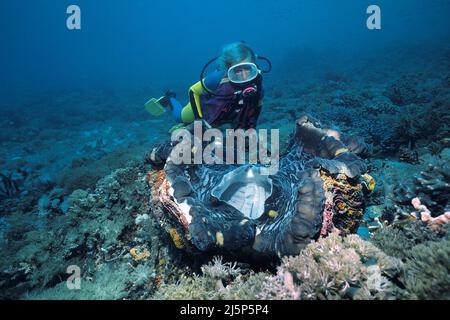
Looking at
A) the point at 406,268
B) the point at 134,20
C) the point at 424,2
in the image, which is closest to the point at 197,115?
the point at 406,268

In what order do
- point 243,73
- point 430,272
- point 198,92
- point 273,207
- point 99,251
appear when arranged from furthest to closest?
point 198,92
point 243,73
point 99,251
point 273,207
point 430,272

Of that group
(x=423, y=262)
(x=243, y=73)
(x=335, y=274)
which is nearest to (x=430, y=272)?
(x=423, y=262)

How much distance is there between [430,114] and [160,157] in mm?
6120

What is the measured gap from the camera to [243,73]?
3.96m

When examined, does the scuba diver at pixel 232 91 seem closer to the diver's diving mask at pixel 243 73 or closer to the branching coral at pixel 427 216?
the diver's diving mask at pixel 243 73

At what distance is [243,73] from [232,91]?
33cm

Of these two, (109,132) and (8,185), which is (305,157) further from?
(109,132)

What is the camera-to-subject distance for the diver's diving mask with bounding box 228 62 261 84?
3.89 meters

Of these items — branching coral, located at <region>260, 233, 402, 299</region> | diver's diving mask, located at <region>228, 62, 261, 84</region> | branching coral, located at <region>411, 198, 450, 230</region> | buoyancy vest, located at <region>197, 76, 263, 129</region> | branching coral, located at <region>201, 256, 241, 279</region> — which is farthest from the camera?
buoyancy vest, located at <region>197, 76, 263, 129</region>

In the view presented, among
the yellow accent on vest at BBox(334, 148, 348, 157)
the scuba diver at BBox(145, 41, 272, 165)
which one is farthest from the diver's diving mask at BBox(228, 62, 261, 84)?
the yellow accent on vest at BBox(334, 148, 348, 157)

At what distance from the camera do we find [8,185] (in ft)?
24.1

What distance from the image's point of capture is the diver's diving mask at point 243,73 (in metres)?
3.89

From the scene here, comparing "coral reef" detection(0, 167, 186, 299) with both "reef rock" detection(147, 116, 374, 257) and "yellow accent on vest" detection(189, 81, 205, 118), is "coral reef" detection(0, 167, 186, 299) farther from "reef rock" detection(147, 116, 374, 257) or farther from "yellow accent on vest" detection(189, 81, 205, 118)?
"yellow accent on vest" detection(189, 81, 205, 118)

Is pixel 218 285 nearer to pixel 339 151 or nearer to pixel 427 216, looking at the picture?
pixel 339 151
